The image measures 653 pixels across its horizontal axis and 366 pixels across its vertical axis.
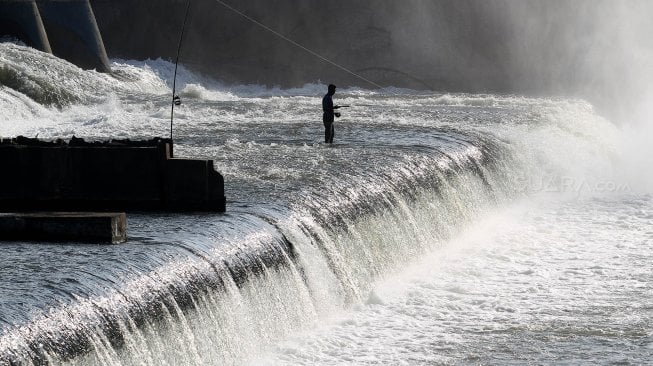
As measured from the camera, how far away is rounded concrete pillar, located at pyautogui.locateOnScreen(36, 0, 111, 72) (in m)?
46.8

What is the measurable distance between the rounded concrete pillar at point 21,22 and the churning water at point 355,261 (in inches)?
448

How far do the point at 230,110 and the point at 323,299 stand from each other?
1980cm

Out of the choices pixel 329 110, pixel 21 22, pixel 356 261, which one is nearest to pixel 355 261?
pixel 356 261

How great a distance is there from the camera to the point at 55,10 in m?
48.0

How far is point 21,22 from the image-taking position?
4319 cm

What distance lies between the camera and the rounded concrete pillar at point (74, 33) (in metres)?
46.8

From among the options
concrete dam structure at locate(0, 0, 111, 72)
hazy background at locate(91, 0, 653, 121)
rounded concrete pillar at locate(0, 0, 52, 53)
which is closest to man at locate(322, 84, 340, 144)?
rounded concrete pillar at locate(0, 0, 52, 53)

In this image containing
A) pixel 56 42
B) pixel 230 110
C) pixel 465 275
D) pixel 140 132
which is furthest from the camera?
pixel 56 42

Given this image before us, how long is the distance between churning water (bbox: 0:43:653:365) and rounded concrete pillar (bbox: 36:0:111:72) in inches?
575

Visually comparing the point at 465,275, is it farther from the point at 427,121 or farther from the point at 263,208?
the point at 427,121

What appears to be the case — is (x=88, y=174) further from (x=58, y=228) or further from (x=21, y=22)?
(x=21, y=22)

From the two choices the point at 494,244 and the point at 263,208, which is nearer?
the point at 263,208

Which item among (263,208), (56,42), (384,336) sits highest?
(56,42)

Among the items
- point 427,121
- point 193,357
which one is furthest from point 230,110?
point 193,357
